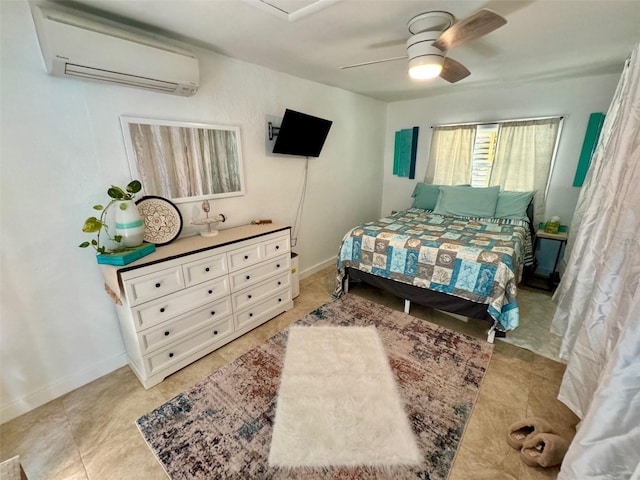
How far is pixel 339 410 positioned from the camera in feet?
5.08

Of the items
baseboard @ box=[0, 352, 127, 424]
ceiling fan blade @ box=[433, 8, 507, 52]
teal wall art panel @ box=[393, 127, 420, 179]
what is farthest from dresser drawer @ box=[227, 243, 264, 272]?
teal wall art panel @ box=[393, 127, 420, 179]

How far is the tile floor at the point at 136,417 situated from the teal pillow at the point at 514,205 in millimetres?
1645

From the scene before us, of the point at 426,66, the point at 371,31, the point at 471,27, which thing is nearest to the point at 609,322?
the point at 471,27

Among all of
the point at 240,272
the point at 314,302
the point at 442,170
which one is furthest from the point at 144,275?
the point at 442,170

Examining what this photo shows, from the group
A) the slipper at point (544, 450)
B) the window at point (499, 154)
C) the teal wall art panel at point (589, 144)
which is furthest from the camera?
the window at point (499, 154)

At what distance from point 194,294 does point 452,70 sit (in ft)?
8.21

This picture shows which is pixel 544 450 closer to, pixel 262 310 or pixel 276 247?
pixel 262 310

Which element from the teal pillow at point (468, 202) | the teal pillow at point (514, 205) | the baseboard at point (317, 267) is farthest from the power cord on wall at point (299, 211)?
the teal pillow at point (514, 205)

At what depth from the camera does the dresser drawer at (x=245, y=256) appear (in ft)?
6.84

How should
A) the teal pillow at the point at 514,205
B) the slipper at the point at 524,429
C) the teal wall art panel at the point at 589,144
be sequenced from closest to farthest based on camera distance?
the slipper at the point at 524,429 → the teal wall art panel at the point at 589,144 → the teal pillow at the point at 514,205

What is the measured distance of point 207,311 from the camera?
198cm

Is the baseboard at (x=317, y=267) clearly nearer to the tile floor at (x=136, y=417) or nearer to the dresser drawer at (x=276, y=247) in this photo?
the dresser drawer at (x=276, y=247)

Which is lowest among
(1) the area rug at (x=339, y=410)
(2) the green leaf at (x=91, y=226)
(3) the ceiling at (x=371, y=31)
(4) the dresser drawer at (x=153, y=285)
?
(1) the area rug at (x=339, y=410)

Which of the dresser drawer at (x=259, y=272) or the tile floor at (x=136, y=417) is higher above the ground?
the dresser drawer at (x=259, y=272)
